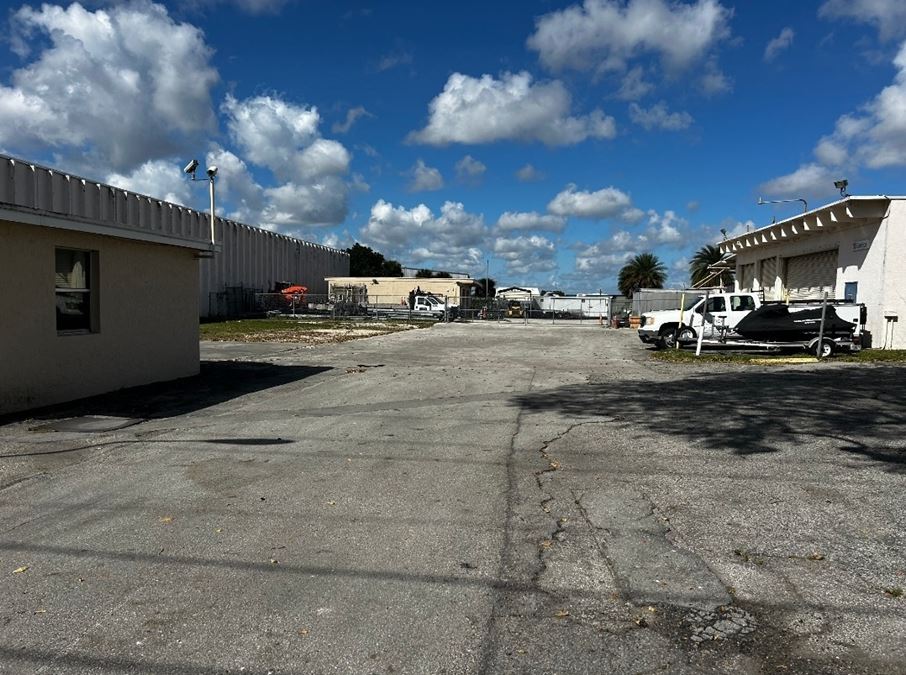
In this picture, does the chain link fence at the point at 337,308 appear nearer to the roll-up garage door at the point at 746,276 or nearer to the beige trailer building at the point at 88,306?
the roll-up garage door at the point at 746,276

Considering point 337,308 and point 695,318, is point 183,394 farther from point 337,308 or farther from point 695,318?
point 337,308

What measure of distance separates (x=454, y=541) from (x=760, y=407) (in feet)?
24.0

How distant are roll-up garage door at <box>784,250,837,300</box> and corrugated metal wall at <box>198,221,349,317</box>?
33414 mm

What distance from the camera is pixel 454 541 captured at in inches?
192

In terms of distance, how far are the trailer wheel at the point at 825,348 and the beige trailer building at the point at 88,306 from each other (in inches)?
651

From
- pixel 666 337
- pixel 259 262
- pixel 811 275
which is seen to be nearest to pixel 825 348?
pixel 666 337

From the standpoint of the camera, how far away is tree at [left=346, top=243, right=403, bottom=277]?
134 metres

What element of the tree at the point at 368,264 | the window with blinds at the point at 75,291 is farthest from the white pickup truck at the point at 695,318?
the tree at the point at 368,264

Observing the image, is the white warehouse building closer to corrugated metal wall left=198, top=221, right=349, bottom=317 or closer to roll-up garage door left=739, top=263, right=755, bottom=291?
roll-up garage door left=739, top=263, right=755, bottom=291

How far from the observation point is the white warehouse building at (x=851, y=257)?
20.6 meters

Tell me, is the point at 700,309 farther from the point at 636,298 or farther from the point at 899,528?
the point at 636,298

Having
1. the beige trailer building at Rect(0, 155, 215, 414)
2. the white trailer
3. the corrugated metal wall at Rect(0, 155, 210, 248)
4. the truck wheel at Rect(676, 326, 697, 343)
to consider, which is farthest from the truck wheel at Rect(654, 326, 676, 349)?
the white trailer

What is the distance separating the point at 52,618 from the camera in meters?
3.69

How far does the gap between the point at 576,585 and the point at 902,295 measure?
20936 mm
